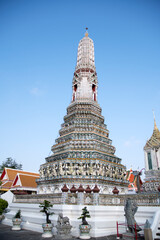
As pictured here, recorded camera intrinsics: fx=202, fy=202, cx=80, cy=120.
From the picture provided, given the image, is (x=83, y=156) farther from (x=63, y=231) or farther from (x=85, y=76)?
(x=85, y=76)

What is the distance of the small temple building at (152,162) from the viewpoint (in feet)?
84.3

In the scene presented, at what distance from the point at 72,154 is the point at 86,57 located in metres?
15.4

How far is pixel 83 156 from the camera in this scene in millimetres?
18094

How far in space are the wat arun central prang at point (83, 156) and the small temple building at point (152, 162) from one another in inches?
308

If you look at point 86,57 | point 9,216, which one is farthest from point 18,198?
point 86,57

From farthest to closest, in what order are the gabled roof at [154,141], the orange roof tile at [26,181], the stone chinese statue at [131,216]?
the gabled roof at [154,141] → the orange roof tile at [26,181] → the stone chinese statue at [131,216]

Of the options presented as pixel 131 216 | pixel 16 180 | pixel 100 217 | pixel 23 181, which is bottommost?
pixel 100 217

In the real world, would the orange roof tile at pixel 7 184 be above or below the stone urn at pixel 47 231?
above

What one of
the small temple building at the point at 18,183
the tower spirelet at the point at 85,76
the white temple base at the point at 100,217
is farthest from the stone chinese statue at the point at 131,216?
the small temple building at the point at 18,183

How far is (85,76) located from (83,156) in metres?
12.0

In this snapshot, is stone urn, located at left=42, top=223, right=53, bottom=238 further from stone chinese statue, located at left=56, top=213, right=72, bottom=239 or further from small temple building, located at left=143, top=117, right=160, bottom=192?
small temple building, located at left=143, top=117, right=160, bottom=192

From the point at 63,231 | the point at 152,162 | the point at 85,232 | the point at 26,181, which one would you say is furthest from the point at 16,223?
the point at 152,162

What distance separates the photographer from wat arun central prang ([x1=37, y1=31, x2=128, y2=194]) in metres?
17.1

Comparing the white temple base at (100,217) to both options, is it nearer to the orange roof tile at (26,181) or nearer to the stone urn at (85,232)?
the stone urn at (85,232)
